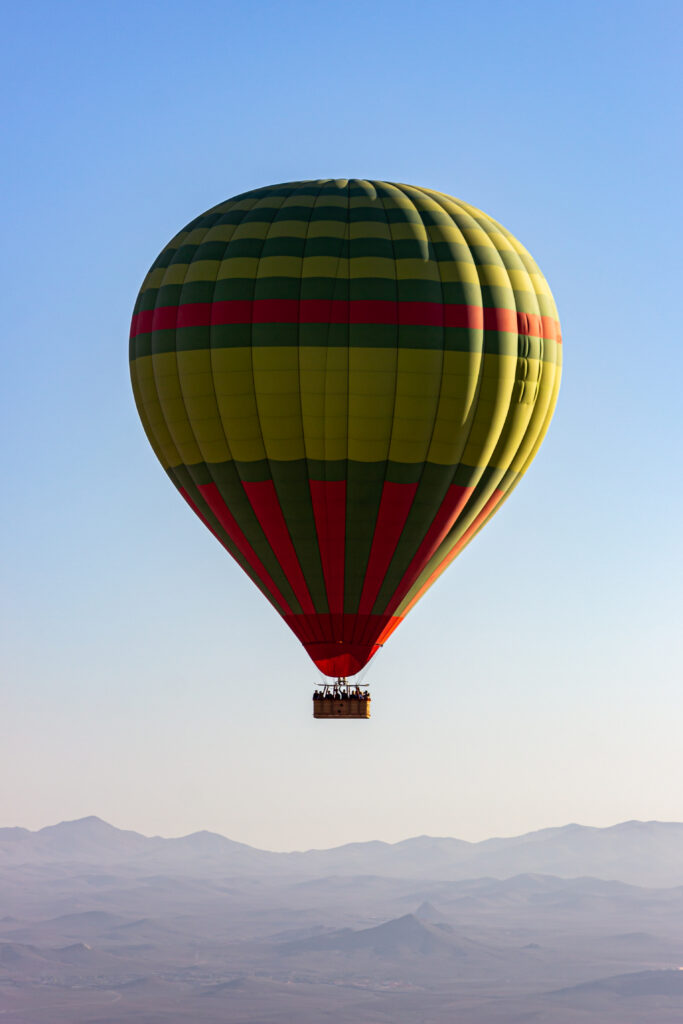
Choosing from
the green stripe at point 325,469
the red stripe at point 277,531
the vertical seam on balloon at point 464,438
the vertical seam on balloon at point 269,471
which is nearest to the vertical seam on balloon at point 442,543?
the vertical seam on balloon at point 464,438

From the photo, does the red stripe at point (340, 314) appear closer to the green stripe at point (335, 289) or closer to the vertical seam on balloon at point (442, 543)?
the green stripe at point (335, 289)

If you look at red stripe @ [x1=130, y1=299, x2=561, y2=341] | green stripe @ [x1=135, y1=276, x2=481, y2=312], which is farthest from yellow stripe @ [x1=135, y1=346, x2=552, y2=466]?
green stripe @ [x1=135, y1=276, x2=481, y2=312]

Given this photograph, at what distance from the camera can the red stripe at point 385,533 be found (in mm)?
48500

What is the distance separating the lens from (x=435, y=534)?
50.0 metres

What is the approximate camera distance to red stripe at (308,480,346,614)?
48.2m

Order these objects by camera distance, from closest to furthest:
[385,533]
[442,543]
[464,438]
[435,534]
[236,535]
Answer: [464,438] → [385,533] → [435,534] → [236,535] → [442,543]

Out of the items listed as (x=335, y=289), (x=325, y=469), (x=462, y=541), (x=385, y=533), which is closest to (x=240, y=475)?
(x=325, y=469)

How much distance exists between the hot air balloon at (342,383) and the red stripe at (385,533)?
0.18ft

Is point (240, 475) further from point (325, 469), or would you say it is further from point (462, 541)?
point (462, 541)

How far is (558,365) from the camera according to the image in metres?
52.3

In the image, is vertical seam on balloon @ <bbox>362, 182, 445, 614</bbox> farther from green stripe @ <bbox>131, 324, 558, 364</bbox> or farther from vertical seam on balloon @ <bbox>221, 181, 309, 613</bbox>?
vertical seam on balloon @ <bbox>221, 181, 309, 613</bbox>

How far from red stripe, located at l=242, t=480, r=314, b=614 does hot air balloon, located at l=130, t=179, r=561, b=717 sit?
5cm

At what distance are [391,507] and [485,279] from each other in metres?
7.75

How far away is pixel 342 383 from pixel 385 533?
17.1ft
